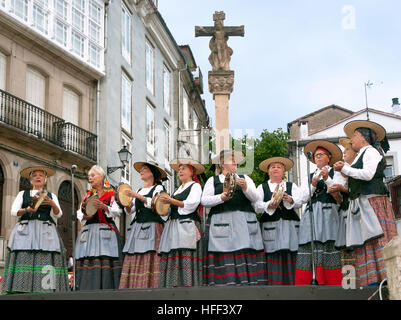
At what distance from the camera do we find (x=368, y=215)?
739 centimetres

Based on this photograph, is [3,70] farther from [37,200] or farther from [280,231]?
[280,231]

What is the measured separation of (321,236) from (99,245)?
136 inches

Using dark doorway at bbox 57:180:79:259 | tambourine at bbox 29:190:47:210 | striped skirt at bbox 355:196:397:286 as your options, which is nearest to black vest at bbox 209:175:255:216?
striped skirt at bbox 355:196:397:286

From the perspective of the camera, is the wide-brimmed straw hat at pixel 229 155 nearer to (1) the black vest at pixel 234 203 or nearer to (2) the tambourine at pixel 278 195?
(1) the black vest at pixel 234 203

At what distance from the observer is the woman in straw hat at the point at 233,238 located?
8.31m

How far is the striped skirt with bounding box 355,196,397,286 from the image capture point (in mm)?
7055

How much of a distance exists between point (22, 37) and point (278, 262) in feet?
43.6

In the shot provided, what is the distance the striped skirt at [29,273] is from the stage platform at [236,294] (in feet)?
8.45

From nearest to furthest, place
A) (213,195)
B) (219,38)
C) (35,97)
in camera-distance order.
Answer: (213,195) < (219,38) < (35,97)

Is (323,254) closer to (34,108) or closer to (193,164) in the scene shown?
(193,164)

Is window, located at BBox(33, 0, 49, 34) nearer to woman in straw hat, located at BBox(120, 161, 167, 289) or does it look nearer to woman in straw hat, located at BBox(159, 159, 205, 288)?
woman in straw hat, located at BBox(120, 161, 167, 289)

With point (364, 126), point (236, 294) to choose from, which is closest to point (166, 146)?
point (364, 126)
